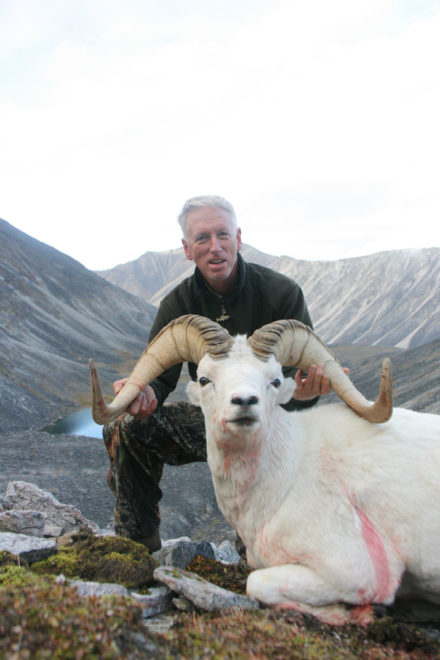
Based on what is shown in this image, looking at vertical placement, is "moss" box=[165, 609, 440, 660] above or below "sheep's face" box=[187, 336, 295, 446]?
below

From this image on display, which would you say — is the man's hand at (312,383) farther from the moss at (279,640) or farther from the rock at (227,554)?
the rock at (227,554)

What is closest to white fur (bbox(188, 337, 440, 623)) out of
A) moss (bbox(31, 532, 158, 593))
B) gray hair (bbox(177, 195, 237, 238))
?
moss (bbox(31, 532, 158, 593))

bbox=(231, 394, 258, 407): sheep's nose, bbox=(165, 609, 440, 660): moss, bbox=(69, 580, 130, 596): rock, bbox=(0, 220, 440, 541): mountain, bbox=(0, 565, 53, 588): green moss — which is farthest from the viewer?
bbox=(0, 220, 440, 541): mountain

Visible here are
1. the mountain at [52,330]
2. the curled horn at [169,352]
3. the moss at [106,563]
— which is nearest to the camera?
the moss at [106,563]

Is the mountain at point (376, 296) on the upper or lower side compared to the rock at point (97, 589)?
upper

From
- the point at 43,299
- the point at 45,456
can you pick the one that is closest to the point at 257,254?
the point at 43,299

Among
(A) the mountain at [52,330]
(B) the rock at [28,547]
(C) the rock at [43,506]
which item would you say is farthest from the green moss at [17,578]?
(A) the mountain at [52,330]

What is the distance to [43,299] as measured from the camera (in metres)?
52.2

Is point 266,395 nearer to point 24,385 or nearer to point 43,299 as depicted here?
point 24,385

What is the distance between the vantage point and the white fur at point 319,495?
366cm

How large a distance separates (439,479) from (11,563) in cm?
→ 364

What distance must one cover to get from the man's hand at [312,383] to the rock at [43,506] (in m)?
4.25

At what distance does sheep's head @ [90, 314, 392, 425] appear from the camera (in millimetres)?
4270

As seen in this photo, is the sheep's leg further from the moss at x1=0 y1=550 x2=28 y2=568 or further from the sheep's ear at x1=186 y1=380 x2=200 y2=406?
the moss at x1=0 y1=550 x2=28 y2=568
